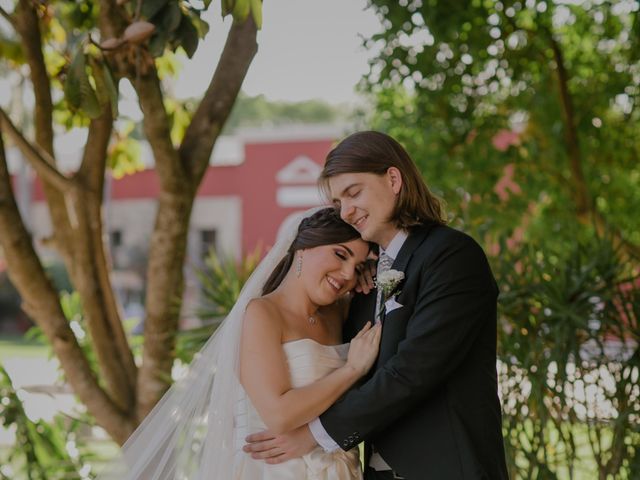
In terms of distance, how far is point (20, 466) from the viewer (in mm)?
4469

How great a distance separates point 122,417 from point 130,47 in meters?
1.61

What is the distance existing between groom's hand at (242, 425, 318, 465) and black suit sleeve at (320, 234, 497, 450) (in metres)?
0.09

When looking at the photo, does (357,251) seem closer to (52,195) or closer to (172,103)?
(52,195)

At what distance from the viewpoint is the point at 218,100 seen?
348 cm

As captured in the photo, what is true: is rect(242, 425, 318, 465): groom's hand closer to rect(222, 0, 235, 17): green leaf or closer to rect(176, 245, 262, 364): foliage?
rect(222, 0, 235, 17): green leaf

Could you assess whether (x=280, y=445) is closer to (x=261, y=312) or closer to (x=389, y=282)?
(x=261, y=312)

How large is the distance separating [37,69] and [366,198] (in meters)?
2.13

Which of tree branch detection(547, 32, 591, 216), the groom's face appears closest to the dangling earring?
the groom's face

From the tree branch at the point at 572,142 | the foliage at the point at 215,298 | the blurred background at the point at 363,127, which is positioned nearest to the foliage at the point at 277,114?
the blurred background at the point at 363,127

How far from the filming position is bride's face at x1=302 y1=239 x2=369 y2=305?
242 centimetres

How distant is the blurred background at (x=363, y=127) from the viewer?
344cm

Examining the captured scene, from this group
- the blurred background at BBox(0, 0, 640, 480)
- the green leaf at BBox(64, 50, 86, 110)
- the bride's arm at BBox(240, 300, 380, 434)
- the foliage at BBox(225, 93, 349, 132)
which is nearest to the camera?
the bride's arm at BBox(240, 300, 380, 434)

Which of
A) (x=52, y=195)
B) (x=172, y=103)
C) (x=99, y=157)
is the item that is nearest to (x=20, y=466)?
(x=52, y=195)

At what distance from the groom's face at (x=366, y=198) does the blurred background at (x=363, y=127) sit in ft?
1.91
